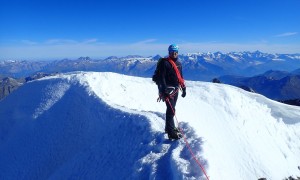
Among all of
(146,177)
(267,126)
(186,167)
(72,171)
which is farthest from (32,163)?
(267,126)

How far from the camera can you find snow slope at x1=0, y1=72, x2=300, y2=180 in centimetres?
1276

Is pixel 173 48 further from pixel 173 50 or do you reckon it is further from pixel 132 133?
pixel 132 133

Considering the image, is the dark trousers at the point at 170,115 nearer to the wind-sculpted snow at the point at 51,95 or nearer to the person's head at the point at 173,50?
the person's head at the point at 173,50

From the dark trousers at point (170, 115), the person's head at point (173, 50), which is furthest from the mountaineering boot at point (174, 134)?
the person's head at point (173, 50)

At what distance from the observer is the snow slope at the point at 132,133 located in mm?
12758

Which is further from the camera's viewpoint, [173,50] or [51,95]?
[51,95]

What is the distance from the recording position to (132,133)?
15.2 meters

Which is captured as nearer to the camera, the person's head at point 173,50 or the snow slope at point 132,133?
the snow slope at point 132,133

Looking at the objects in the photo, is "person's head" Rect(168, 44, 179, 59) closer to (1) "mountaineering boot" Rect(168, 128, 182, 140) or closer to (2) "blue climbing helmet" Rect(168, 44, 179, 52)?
(2) "blue climbing helmet" Rect(168, 44, 179, 52)

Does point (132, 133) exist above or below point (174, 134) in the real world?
below

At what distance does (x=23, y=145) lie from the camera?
22.1 metres

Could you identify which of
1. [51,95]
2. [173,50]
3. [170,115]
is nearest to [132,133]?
[170,115]

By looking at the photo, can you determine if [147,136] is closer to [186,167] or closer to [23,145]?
[186,167]

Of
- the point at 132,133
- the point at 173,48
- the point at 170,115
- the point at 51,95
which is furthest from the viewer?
the point at 51,95
